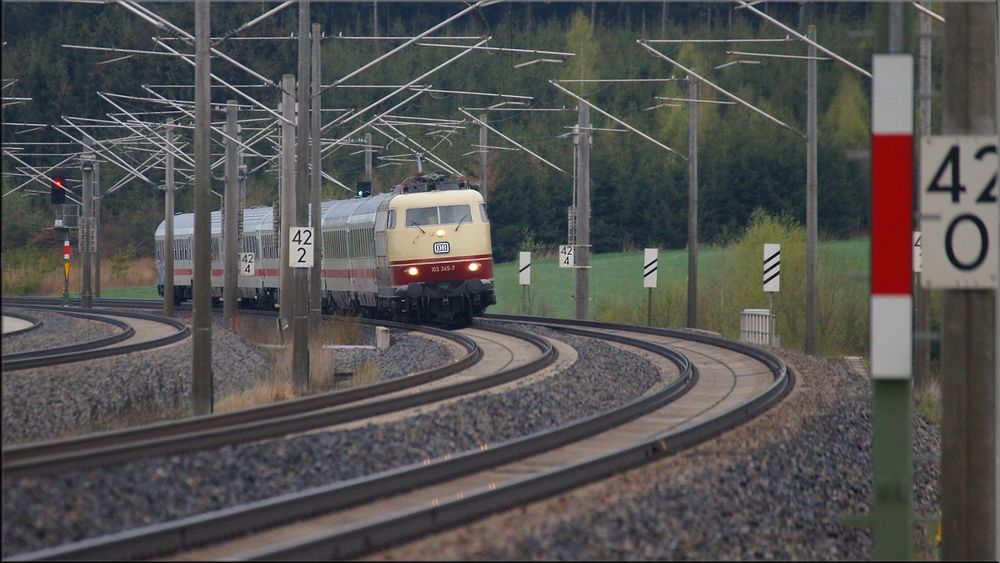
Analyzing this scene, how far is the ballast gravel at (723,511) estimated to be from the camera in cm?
859

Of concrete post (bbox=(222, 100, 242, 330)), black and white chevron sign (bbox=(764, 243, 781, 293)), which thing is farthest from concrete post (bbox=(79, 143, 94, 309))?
black and white chevron sign (bbox=(764, 243, 781, 293))

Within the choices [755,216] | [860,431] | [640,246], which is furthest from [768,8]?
[860,431]

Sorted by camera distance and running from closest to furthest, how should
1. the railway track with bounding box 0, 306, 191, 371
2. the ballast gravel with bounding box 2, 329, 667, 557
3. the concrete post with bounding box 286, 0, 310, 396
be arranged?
the ballast gravel with bounding box 2, 329, 667, 557, the railway track with bounding box 0, 306, 191, 371, the concrete post with bounding box 286, 0, 310, 396

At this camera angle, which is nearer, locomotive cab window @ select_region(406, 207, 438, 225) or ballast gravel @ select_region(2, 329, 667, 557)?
ballast gravel @ select_region(2, 329, 667, 557)

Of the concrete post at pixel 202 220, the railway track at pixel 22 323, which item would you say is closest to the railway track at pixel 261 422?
the concrete post at pixel 202 220

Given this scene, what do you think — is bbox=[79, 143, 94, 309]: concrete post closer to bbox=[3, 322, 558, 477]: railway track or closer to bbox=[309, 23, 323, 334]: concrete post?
bbox=[309, 23, 323, 334]: concrete post

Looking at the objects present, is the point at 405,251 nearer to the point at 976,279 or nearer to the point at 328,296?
the point at 328,296

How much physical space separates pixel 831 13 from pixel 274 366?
70.6 meters

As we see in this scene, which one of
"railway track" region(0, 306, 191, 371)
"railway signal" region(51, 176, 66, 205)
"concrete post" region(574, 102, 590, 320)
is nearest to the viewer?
"railway track" region(0, 306, 191, 371)

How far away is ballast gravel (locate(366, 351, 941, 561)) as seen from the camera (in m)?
8.59

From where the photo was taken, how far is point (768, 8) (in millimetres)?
101625

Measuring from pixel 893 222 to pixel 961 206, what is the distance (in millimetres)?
648

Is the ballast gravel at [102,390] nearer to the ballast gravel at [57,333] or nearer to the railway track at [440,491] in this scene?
the ballast gravel at [57,333]

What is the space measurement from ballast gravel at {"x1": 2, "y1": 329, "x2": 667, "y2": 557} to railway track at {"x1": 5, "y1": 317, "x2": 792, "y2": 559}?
613 mm
